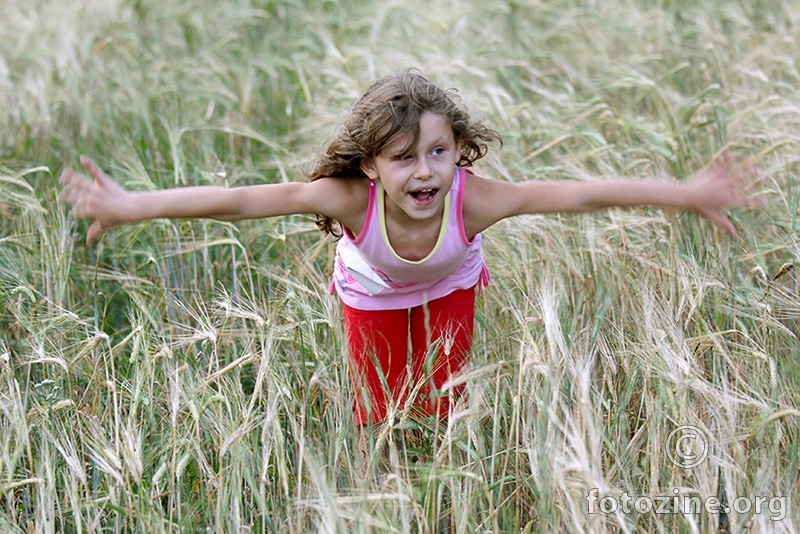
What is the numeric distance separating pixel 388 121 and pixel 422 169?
15 centimetres

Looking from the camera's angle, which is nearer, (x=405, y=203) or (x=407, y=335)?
(x=405, y=203)

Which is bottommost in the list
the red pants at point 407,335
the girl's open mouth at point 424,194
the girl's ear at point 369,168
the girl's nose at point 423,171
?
the red pants at point 407,335

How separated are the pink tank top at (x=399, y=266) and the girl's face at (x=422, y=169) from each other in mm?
79

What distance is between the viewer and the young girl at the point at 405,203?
2.12 m

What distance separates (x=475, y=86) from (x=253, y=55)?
147 centimetres

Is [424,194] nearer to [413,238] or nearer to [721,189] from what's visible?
[413,238]

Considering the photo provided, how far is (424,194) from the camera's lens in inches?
87.6

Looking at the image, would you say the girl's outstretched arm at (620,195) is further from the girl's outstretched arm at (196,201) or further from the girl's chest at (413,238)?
the girl's outstretched arm at (196,201)

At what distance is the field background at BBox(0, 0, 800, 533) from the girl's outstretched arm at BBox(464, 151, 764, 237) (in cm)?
23

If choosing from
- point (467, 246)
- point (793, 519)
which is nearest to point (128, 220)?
point (467, 246)

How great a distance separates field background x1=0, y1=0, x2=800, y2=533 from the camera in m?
1.90

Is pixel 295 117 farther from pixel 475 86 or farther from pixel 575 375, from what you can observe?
pixel 575 375

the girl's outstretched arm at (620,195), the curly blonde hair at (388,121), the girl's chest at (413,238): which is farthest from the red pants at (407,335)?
the curly blonde hair at (388,121)

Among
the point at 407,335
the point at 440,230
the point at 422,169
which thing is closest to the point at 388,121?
the point at 422,169
